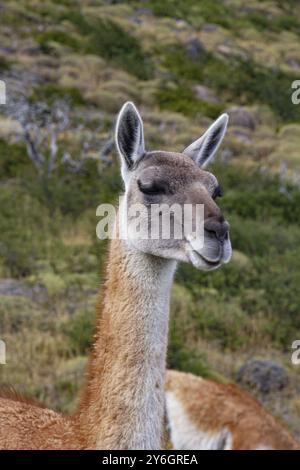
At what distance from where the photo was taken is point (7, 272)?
11.2 metres

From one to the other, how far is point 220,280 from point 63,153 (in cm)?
733

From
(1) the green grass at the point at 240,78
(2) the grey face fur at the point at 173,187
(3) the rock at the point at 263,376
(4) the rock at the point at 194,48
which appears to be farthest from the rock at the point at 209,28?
(2) the grey face fur at the point at 173,187

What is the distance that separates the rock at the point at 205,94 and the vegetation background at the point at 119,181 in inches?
4.0

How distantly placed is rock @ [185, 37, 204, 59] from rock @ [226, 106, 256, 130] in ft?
25.9

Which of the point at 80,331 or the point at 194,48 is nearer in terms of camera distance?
the point at 80,331

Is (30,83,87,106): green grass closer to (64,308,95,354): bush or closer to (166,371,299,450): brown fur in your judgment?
(64,308,95,354): bush

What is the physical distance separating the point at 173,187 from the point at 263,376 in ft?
17.1

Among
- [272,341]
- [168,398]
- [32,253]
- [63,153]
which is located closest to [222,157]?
[63,153]

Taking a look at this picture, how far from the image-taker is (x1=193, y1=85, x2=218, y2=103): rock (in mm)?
30944

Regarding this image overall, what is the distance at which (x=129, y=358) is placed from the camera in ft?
11.1

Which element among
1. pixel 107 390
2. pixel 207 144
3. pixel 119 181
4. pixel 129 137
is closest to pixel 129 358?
pixel 107 390

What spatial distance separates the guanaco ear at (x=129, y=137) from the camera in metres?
3.77

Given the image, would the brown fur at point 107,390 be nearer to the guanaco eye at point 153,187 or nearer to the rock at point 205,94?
the guanaco eye at point 153,187

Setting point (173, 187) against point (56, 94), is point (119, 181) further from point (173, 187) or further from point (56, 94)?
point (173, 187)
